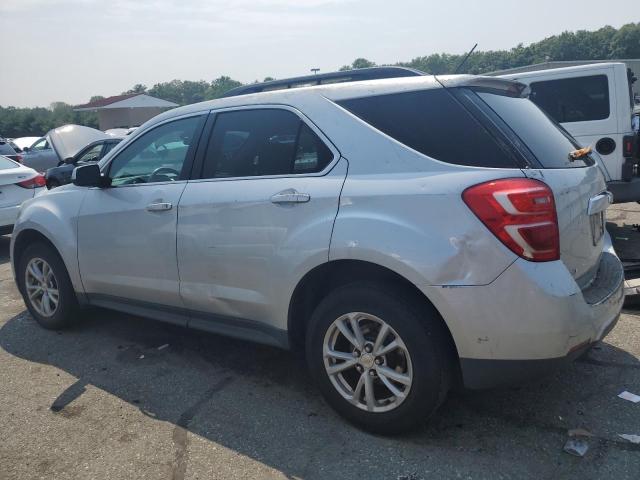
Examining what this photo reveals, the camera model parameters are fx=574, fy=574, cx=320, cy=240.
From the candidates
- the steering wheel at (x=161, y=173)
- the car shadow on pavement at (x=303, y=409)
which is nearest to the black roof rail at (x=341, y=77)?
the steering wheel at (x=161, y=173)

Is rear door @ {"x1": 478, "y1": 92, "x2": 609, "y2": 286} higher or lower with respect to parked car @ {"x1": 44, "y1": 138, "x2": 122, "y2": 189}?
higher

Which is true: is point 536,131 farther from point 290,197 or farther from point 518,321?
point 290,197

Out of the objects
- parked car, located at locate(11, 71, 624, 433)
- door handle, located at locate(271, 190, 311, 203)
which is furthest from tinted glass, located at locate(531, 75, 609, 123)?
door handle, located at locate(271, 190, 311, 203)

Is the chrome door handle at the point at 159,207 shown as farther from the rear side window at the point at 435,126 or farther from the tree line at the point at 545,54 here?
the tree line at the point at 545,54

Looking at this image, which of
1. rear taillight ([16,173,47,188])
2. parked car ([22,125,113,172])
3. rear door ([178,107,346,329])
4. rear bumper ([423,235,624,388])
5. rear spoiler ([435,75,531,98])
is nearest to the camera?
rear bumper ([423,235,624,388])

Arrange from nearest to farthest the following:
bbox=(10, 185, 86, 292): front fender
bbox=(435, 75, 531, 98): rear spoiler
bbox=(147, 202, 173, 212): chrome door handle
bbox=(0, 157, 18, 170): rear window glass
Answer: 1. bbox=(435, 75, 531, 98): rear spoiler
2. bbox=(147, 202, 173, 212): chrome door handle
3. bbox=(10, 185, 86, 292): front fender
4. bbox=(0, 157, 18, 170): rear window glass

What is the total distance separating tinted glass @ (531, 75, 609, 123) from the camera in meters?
7.26

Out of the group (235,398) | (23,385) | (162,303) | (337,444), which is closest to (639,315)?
(337,444)

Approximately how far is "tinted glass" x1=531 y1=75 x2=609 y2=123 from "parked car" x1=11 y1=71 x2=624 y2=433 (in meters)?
4.45

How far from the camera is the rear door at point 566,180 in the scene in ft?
8.82

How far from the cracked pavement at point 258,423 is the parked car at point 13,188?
412 centimetres

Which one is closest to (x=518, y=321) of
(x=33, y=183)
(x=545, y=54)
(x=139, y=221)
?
(x=139, y=221)

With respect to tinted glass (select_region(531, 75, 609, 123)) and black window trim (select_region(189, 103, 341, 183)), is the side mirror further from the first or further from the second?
tinted glass (select_region(531, 75, 609, 123))

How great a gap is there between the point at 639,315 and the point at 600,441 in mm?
2009
